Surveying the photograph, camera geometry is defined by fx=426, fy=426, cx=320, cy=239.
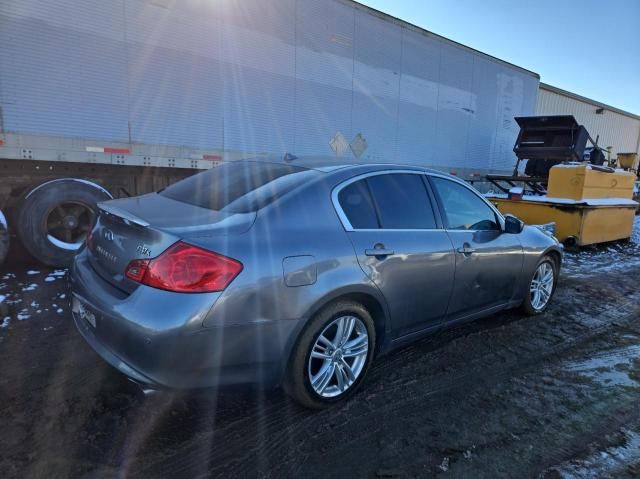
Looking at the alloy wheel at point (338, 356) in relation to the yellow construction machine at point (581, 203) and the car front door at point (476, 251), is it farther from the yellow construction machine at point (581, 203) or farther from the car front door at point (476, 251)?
the yellow construction machine at point (581, 203)

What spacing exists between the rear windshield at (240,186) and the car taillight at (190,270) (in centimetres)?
43

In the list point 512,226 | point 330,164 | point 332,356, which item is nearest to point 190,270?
point 332,356

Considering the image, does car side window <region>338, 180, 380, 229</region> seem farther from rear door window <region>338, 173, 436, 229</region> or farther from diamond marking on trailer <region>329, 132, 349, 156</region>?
diamond marking on trailer <region>329, 132, 349, 156</region>

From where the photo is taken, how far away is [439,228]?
3.28 m

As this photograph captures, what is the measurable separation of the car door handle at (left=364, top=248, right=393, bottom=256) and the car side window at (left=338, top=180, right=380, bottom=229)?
0.16 m

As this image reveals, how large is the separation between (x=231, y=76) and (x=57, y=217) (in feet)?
9.57

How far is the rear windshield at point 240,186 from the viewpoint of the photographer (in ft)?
8.50

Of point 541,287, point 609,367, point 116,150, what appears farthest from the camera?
point 116,150

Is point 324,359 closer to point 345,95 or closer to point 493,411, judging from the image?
point 493,411

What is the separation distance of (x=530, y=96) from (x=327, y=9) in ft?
26.0

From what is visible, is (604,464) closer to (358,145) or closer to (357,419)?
(357,419)

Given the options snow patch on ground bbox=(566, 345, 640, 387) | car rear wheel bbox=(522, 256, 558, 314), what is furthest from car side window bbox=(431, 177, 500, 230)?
snow patch on ground bbox=(566, 345, 640, 387)

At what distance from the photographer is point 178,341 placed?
206 cm

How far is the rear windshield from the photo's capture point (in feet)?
8.50
